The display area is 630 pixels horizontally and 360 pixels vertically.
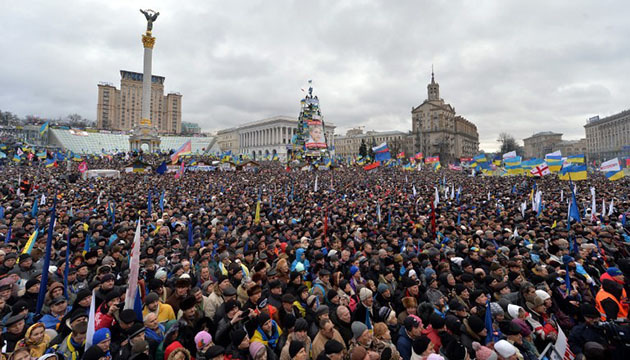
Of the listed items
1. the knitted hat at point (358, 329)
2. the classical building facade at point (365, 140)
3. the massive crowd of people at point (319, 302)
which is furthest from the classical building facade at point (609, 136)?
the knitted hat at point (358, 329)

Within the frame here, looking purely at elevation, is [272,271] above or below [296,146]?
below

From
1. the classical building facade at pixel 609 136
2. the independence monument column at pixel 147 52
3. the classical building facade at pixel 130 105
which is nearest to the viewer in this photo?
the independence monument column at pixel 147 52

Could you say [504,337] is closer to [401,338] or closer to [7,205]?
[401,338]

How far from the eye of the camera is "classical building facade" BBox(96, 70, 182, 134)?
4513 inches

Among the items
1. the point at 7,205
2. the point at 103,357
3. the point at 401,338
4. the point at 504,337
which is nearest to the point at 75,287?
the point at 103,357

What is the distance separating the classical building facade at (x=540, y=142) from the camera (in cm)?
11584

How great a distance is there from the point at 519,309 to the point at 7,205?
1876cm

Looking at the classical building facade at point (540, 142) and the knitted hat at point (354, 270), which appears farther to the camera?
the classical building facade at point (540, 142)

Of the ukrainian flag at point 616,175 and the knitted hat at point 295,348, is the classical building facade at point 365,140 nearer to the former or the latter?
the ukrainian flag at point 616,175

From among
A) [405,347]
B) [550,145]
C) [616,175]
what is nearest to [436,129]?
[550,145]

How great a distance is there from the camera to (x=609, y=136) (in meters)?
82.9

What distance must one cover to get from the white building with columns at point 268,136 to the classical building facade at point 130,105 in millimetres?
28829

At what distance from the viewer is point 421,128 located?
92.5 meters

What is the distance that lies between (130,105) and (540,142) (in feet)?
545
